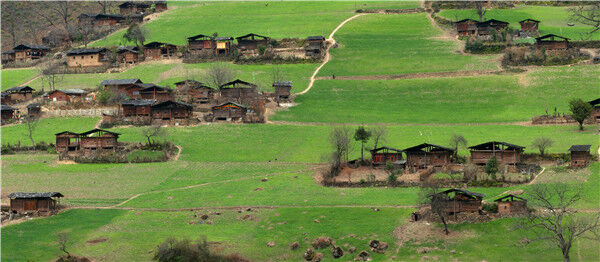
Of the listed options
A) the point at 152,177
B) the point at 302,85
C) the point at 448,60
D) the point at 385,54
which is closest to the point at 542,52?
the point at 448,60

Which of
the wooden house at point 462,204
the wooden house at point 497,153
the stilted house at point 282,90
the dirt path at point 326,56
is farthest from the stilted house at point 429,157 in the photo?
the dirt path at point 326,56

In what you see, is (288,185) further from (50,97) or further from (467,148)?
(50,97)

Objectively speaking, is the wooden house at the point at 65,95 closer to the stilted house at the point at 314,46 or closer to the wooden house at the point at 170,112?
the wooden house at the point at 170,112

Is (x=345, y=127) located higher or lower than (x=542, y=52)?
lower

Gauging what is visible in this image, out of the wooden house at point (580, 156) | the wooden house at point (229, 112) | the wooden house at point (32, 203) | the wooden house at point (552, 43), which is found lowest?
the wooden house at point (32, 203)

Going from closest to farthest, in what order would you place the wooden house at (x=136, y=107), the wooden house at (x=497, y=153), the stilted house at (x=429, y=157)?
the wooden house at (x=497, y=153), the stilted house at (x=429, y=157), the wooden house at (x=136, y=107)

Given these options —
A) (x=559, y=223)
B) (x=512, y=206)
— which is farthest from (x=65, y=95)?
(x=559, y=223)

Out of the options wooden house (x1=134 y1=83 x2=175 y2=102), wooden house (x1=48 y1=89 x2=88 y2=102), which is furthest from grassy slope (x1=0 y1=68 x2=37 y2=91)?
wooden house (x1=134 y1=83 x2=175 y2=102)
